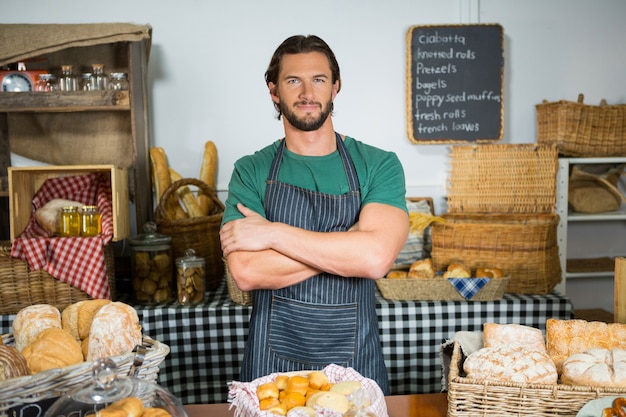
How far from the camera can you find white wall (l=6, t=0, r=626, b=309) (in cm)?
373

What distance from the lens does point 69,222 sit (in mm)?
2760

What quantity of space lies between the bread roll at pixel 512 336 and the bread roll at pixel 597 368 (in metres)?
0.16

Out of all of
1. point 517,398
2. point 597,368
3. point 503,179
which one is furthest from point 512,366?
point 503,179

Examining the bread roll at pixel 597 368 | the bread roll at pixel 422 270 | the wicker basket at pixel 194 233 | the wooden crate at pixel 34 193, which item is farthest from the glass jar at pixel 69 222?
the bread roll at pixel 597 368

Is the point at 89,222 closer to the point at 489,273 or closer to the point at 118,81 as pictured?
the point at 118,81

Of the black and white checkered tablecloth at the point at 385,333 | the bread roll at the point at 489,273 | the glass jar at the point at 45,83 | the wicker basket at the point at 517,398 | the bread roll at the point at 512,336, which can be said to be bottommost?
the black and white checkered tablecloth at the point at 385,333

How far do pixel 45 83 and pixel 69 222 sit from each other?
84 centimetres

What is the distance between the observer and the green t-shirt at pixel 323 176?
1898mm

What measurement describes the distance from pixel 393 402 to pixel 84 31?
249cm

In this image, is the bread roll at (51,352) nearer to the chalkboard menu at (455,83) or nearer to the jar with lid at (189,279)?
the jar with lid at (189,279)

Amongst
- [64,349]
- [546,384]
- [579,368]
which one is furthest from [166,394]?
[579,368]

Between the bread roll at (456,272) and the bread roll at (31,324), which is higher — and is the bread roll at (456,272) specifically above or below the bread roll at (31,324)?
below

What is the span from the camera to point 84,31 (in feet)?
9.79

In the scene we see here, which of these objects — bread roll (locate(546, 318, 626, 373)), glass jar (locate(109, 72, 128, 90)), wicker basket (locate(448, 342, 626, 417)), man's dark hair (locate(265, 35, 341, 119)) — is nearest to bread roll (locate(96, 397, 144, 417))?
wicker basket (locate(448, 342, 626, 417))
